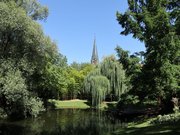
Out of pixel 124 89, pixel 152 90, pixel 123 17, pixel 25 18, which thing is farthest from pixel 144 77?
pixel 124 89

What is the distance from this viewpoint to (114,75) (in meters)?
50.6

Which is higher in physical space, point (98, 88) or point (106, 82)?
point (106, 82)

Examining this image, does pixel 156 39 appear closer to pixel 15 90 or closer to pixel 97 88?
pixel 15 90

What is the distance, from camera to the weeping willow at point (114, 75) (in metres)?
50.0

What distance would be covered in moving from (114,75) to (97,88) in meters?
3.89

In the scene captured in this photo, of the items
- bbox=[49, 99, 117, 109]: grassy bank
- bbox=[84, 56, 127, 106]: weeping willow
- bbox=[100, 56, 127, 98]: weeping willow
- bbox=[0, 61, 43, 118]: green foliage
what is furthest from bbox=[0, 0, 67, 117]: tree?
bbox=[49, 99, 117, 109]: grassy bank

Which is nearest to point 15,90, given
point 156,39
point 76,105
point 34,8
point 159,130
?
point 34,8

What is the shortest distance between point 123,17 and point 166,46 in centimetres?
528

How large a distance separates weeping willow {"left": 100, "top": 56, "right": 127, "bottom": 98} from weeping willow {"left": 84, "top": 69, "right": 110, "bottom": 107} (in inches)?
47.8

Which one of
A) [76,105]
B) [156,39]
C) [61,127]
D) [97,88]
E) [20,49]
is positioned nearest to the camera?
[20,49]

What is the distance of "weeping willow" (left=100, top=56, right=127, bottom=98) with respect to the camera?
164ft

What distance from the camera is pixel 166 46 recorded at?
2158 centimetres

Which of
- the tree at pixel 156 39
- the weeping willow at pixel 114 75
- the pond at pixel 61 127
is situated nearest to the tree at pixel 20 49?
the pond at pixel 61 127

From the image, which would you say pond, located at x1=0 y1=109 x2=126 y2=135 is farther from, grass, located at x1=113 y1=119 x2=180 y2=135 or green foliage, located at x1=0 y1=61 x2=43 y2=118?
grass, located at x1=113 y1=119 x2=180 y2=135
